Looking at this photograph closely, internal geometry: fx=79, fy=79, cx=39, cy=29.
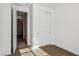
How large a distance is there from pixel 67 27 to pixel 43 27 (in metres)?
0.93

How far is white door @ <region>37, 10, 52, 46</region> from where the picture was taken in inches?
127

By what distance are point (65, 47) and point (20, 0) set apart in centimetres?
245

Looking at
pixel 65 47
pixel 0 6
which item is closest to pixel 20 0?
pixel 0 6

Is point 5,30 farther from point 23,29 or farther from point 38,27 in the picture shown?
point 23,29

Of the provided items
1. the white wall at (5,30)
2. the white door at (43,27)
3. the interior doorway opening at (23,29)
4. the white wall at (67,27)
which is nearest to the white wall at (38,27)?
the white door at (43,27)

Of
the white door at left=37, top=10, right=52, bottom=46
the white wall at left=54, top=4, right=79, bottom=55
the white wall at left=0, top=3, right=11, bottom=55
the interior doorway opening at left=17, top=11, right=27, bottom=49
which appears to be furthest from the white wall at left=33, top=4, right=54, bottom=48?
the white wall at left=0, top=3, right=11, bottom=55

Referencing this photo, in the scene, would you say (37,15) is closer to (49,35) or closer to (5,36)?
(49,35)

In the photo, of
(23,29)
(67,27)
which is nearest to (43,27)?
(67,27)

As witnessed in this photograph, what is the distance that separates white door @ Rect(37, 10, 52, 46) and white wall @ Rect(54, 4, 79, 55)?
33cm

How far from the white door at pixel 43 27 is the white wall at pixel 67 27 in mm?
333

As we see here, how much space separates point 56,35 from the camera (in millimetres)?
3473

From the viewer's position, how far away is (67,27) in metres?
3.03

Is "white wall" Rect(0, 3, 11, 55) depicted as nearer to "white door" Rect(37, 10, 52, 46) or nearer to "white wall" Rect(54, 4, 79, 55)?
"white door" Rect(37, 10, 52, 46)

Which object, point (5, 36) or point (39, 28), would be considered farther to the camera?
point (39, 28)
